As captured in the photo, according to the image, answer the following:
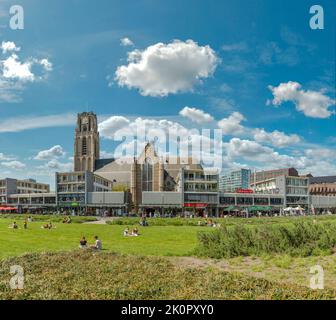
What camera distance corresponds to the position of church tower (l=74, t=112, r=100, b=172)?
497 feet

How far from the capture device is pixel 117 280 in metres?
16.5

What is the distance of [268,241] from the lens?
2555cm

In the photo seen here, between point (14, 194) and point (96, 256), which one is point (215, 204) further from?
point (96, 256)

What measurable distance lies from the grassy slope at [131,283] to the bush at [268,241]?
5.94m

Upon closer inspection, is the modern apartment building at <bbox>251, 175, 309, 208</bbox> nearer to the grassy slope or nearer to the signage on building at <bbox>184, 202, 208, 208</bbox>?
the signage on building at <bbox>184, 202, 208, 208</bbox>

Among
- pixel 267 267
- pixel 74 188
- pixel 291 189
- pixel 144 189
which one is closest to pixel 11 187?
pixel 74 188

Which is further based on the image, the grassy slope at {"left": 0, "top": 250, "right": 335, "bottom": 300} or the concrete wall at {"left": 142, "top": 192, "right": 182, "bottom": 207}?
the concrete wall at {"left": 142, "top": 192, "right": 182, "bottom": 207}

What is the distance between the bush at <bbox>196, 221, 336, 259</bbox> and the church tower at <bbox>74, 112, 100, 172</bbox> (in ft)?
424

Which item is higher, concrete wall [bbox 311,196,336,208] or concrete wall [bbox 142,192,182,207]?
concrete wall [bbox 142,192,182,207]

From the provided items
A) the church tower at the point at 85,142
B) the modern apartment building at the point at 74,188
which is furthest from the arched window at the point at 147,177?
the church tower at the point at 85,142

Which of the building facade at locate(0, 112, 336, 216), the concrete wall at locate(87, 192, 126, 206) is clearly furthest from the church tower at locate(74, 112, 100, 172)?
the concrete wall at locate(87, 192, 126, 206)

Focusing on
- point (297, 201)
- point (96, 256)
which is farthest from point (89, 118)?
point (96, 256)

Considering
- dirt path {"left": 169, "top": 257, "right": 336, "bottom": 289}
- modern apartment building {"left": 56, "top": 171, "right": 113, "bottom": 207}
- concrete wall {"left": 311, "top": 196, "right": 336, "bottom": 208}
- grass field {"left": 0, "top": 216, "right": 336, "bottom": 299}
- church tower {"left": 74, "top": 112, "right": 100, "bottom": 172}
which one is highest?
church tower {"left": 74, "top": 112, "right": 100, "bottom": 172}
